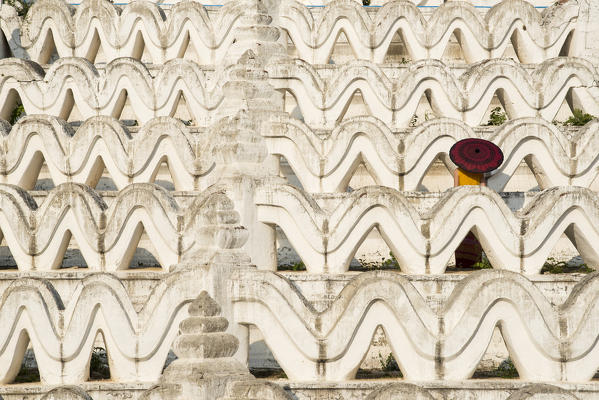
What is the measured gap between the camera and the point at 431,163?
1451 cm

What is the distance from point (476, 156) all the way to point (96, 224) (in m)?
4.37

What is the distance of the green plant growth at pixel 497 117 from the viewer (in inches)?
651

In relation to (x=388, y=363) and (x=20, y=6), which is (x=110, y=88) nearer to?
(x=20, y=6)

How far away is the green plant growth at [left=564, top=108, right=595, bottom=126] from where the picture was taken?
16.0m

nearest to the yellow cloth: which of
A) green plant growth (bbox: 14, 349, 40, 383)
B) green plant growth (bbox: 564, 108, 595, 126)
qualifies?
green plant growth (bbox: 564, 108, 595, 126)

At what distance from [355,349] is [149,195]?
3179 mm

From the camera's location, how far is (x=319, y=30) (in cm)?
1736

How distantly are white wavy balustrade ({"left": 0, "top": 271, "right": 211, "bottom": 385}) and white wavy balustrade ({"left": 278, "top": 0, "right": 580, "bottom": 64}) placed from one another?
6352mm

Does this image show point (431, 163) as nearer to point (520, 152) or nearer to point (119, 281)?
point (520, 152)

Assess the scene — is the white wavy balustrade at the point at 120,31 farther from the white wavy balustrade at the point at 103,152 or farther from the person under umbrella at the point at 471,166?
the person under umbrella at the point at 471,166

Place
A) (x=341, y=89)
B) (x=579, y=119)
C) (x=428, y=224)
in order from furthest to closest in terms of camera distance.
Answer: (x=579, y=119) < (x=341, y=89) < (x=428, y=224)

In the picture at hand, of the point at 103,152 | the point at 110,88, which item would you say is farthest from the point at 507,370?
the point at 110,88

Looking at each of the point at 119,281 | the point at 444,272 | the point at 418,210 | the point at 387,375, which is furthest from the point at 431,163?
the point at 119,281

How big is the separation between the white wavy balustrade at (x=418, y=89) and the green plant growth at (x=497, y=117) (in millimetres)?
594
